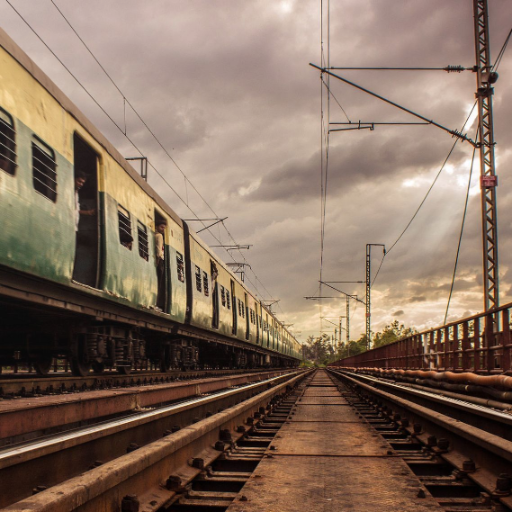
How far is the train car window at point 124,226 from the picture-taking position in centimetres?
859

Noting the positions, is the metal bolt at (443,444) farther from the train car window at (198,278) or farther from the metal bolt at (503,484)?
the train car window at (198,278)

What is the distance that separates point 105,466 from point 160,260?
8.70 meters

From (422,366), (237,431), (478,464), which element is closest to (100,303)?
(237,431)

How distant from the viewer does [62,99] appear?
6965 millimetres

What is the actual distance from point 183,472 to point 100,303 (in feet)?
15.9

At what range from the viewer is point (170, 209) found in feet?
40.2

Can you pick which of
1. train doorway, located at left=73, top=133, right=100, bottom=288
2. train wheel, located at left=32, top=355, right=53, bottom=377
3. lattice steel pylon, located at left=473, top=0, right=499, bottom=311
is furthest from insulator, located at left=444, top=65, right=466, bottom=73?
train wheel, located at left=32, top=355, right=53, bottom=377

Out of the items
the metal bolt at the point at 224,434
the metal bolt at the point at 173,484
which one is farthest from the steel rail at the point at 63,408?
the metal bolt at the point at 173,484

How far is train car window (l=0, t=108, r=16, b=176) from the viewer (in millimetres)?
5434

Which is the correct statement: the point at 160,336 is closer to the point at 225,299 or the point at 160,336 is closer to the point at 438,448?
the point at 225,299

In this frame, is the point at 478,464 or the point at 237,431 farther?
the point at 237,431

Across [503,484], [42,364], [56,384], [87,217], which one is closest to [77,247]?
[87,217]

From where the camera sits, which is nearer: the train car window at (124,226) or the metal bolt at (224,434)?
the metal bolt at (224,434)

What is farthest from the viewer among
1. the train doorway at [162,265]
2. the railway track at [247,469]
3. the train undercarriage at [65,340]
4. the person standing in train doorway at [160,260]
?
the train doorway at [162,265]
